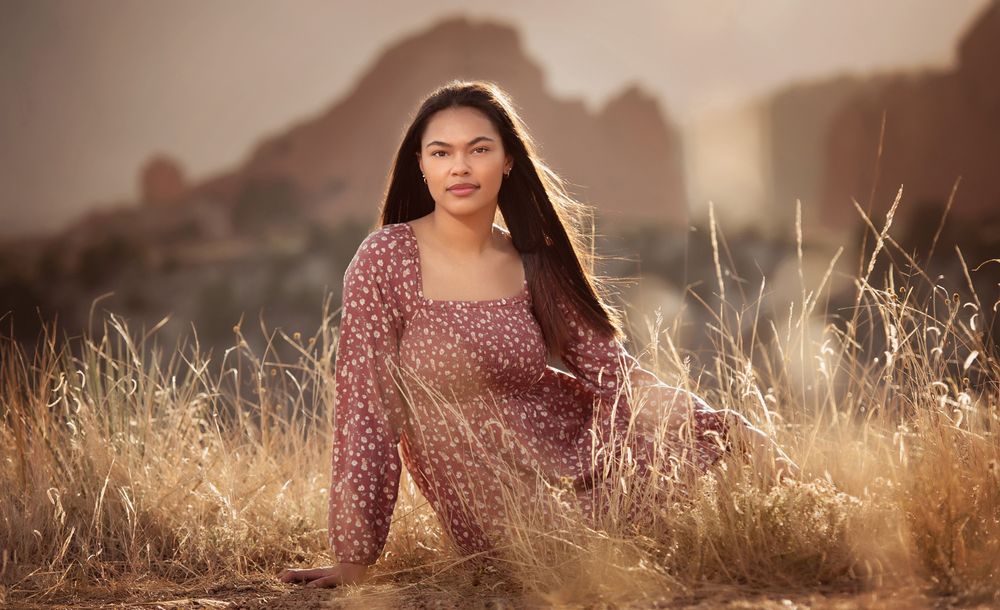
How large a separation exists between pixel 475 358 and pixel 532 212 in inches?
23.0

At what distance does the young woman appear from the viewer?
9.89ft

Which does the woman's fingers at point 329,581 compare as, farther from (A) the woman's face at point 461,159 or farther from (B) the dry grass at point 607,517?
(A) the woman's face at point 461,159

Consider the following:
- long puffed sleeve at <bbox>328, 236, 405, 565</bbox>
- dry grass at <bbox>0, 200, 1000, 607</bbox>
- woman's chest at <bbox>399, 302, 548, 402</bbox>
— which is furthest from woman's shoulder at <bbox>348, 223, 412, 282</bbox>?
dry grass at <bbox>0, 200, 1000, 607</bbox>

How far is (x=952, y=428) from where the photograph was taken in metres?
2.83

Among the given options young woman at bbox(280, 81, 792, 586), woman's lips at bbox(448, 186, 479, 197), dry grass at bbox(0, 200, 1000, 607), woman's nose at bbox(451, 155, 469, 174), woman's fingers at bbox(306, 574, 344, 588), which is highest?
woman's nose at bbox(451, 155, 469, 174)

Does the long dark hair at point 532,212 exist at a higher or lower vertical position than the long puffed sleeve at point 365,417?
higher

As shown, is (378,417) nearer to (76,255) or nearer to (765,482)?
(765,482)

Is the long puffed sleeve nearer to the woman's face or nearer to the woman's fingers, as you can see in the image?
the woman's fingers

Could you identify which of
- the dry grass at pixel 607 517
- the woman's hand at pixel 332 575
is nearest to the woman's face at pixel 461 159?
the dry grass at pixel 607 517

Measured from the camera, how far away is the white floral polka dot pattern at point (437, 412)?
3.00m

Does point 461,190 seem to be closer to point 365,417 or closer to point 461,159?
point 461,159

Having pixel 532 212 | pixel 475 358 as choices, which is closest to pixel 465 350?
pixel 475 358

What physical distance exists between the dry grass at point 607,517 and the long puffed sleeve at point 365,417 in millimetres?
162

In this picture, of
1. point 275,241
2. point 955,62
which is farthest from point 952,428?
point 275,241
